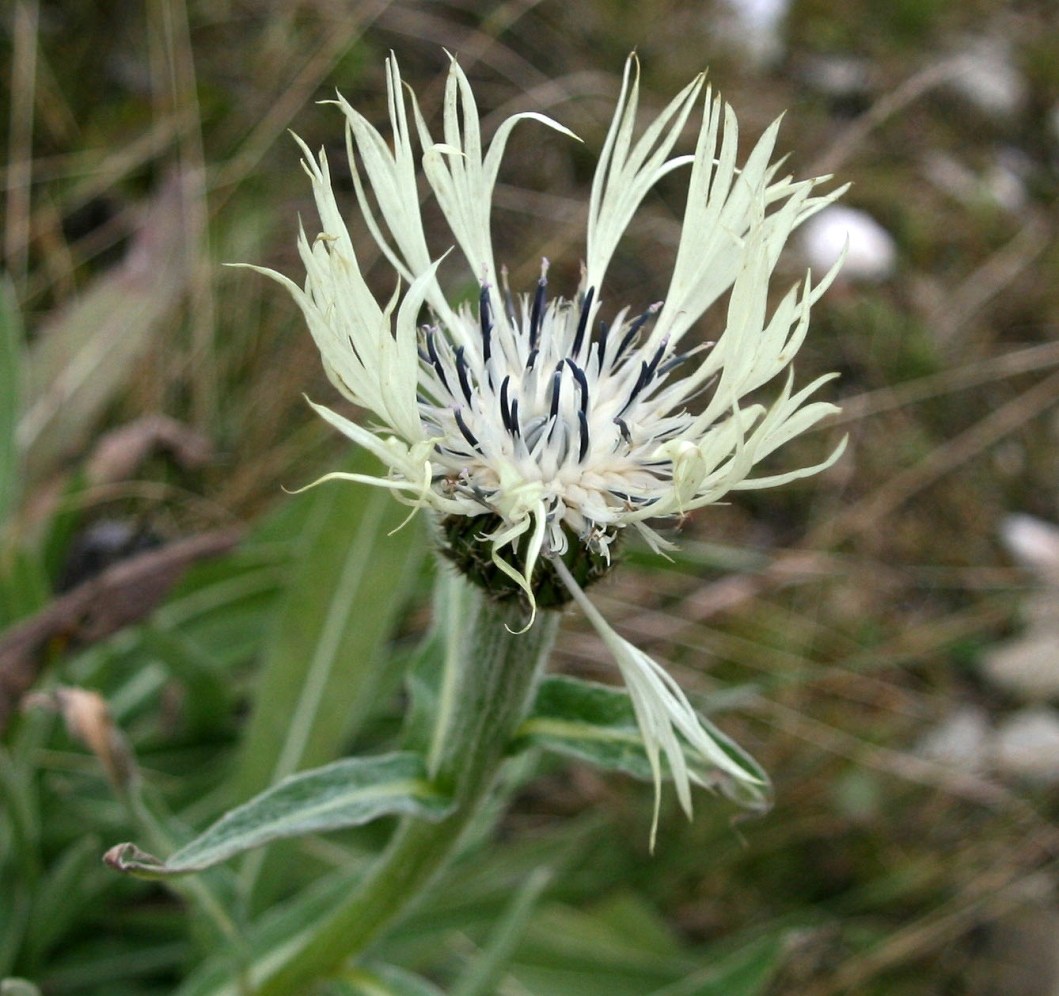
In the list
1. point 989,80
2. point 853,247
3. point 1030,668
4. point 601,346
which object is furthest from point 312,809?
point 989,80

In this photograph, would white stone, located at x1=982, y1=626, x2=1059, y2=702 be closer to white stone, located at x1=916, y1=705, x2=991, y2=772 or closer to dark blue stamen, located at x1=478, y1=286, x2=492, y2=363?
white stone, located at x1=916, y1=705, x2=991, y2=772

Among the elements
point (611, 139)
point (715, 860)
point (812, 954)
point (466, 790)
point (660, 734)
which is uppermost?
point (611, 139)

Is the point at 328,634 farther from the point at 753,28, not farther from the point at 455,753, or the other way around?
the point at 753,28

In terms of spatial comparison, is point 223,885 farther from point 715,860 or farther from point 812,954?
point 812,954

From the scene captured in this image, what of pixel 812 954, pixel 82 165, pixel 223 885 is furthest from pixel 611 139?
pixel 82 165

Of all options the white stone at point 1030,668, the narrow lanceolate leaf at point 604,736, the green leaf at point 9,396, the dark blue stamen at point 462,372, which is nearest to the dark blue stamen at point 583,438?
the dark blue stamen at point 462,372

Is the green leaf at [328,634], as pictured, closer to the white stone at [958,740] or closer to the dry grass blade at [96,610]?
the dry grass blade at [96,610]
